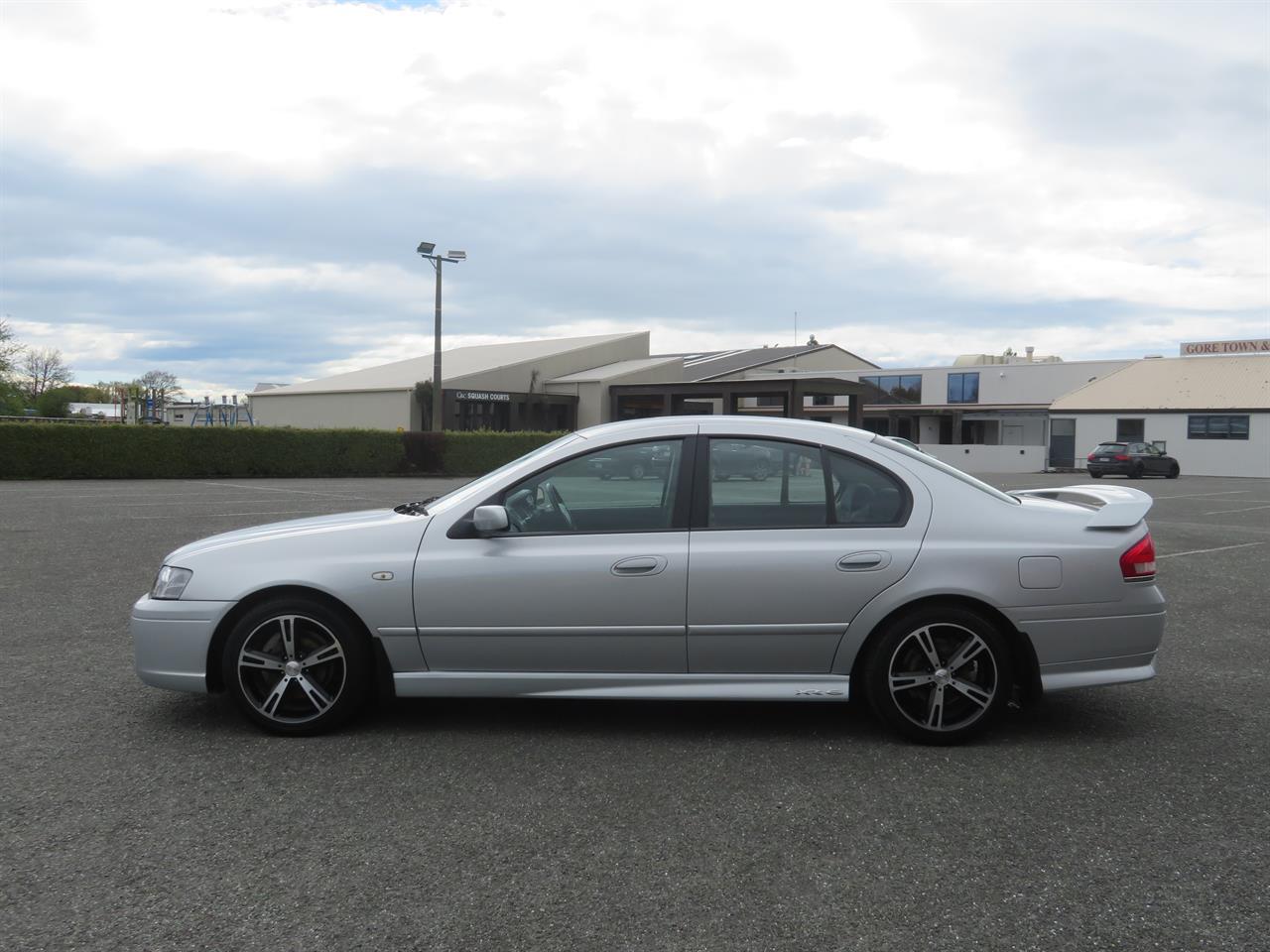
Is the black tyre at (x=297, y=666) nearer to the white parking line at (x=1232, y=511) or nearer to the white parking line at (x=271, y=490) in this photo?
the white parking line at (x=271, y=490)

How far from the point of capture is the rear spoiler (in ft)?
15.2

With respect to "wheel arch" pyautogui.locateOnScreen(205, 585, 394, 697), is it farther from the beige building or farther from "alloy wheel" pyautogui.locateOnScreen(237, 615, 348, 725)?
the beige building

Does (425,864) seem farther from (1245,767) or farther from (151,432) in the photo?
(151,432)

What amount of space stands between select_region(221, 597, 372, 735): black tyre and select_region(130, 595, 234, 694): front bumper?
120mm

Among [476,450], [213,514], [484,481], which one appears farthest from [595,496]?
[476,450]

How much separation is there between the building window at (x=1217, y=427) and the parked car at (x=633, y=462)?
4860 centimetres

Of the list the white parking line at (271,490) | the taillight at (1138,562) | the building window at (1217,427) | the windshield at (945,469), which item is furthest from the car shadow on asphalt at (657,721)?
the building window at (1217,427)

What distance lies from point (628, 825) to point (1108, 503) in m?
2.82

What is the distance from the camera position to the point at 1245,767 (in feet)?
14.1

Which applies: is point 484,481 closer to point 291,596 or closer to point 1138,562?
point 291,596

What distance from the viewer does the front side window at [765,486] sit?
183 inches

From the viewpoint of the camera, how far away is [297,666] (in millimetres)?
4602

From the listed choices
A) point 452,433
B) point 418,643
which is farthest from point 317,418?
point 418,643

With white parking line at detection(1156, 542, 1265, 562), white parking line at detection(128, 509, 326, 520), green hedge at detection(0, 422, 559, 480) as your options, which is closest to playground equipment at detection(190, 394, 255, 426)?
green hedge at detection(0, 422, 559, 480)
